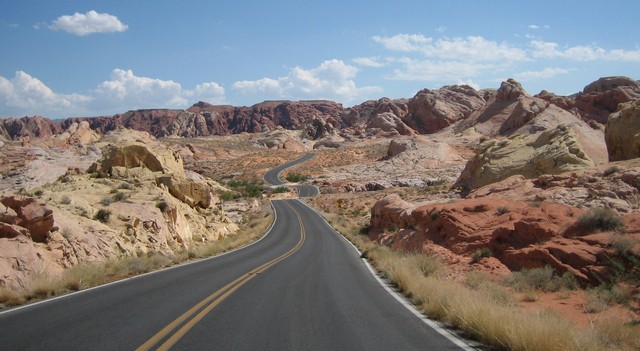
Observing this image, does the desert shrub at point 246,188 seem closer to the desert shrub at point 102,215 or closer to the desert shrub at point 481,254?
the desert shrub at point 102,215

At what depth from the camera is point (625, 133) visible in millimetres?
23281

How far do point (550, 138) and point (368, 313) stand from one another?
24750 millimetres

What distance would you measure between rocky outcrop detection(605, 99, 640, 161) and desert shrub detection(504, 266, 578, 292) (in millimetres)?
13289

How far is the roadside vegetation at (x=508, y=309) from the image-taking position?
5.79 m

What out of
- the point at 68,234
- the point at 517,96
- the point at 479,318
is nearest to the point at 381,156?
the point at 517,96

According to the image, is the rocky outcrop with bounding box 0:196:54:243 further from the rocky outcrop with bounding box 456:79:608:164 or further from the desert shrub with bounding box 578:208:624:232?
the rocky outcrop with bounding box 456:79:608:164

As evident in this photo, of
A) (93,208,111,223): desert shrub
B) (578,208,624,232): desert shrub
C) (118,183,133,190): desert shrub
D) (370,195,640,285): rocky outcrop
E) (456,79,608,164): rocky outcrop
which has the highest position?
(456,79,608,164): rocky outcrop

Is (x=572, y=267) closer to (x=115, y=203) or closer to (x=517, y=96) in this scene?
(x=115, y=203)

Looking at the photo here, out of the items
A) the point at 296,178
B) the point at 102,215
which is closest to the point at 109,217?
the point at 102,215

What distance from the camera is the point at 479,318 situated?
683 centimetres

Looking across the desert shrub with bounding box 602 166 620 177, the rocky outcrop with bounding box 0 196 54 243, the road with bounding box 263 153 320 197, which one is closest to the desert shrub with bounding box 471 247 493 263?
the desert shrub with bounding box 602 166 620 177

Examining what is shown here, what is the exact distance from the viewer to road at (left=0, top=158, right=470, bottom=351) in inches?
245

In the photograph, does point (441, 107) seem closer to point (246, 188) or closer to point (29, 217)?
point (246, 188)

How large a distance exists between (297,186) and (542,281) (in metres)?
67.7
